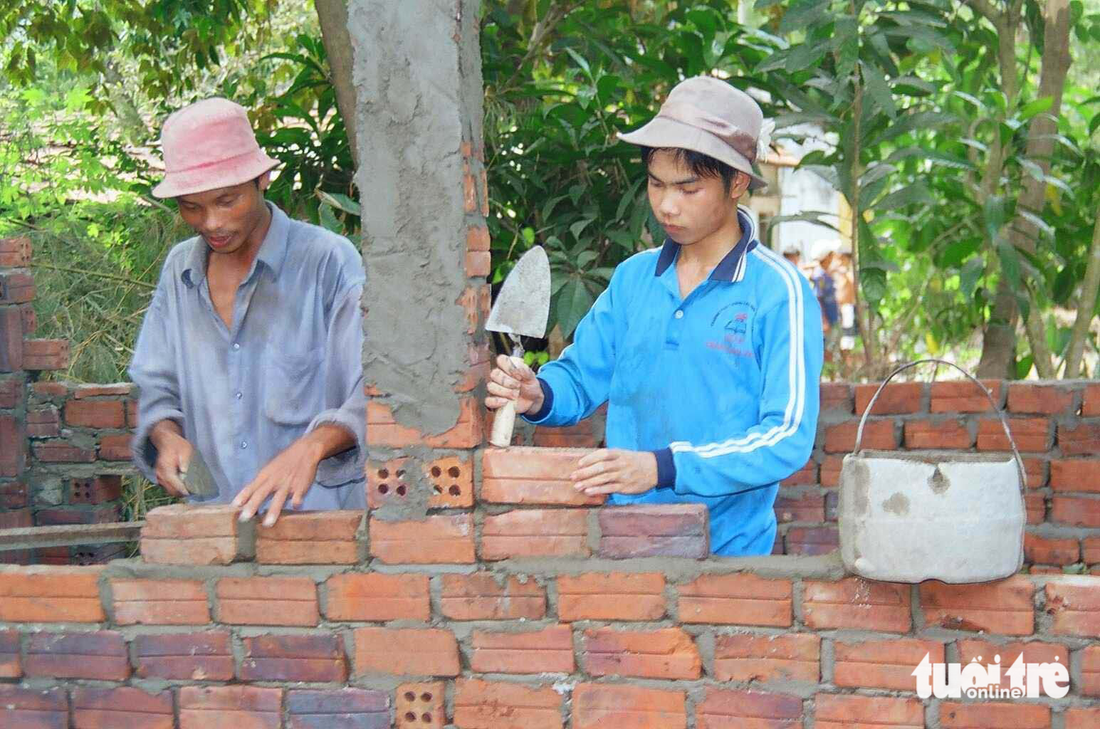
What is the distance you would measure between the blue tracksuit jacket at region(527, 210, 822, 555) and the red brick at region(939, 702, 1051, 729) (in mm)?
563

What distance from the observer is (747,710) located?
8.56ft

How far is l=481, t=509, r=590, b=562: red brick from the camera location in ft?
8.67

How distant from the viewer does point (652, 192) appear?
9.18 feet

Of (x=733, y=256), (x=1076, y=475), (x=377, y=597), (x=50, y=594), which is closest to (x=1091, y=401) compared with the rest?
(x=1076, y=475)

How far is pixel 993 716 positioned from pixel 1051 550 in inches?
80.5

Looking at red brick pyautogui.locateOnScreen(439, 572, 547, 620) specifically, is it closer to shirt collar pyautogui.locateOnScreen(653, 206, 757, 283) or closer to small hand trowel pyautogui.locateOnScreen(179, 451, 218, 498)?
small hand trowel pyautogui.locateOnScreen(179, 451, 218, 498)

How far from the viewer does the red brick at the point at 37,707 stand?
284 centimetres

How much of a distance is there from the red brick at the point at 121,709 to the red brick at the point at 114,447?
235 centimetres

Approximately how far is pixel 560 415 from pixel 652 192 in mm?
566

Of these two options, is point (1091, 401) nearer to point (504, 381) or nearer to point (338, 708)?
point (504, 381)

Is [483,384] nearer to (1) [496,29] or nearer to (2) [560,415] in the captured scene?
(2) [560,415]

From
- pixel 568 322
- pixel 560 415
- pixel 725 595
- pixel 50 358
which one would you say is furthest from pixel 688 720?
pixel 50 358

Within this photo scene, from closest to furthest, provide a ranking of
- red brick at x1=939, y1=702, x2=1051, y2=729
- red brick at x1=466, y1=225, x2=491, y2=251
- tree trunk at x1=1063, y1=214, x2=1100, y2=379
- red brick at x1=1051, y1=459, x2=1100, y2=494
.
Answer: red brick at x1=939, y1=702, x2=1051, y2=729
red brick at x1=466, y1=225, x2=491, y2=251
red brick at x1=1051, y1=459, x2=1100, y2=494
tree trunk at x1=1063, y1=214, x2=1100, y2=379

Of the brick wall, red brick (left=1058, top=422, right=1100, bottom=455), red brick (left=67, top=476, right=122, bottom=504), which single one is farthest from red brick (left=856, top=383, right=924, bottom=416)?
red brick (left=67, top=476, right=122, bottom=504)
